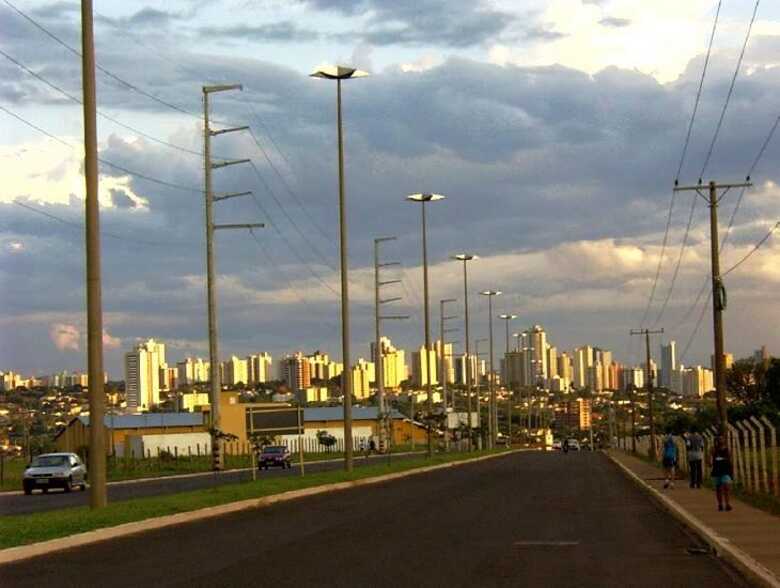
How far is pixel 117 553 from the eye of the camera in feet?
65.8

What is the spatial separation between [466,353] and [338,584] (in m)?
85.8

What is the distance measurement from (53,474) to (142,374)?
142368mm

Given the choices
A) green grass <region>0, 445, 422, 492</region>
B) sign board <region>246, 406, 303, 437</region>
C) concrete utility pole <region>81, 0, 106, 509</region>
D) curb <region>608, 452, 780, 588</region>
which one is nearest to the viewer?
curb <region>608, 452, 780, 588</region>

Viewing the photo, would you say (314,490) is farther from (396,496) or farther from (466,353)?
(466,353)

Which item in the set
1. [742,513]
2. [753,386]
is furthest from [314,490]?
[753,386]

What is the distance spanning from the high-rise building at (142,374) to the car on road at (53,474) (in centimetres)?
13455

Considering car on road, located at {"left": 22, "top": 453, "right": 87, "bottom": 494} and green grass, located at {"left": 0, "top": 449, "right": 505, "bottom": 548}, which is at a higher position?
green grass, located at {"left": 0, "top": 449, "right": 505, "bottom": 548}

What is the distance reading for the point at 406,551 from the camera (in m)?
19.7

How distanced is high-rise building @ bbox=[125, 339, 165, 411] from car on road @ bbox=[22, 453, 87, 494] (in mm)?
134550

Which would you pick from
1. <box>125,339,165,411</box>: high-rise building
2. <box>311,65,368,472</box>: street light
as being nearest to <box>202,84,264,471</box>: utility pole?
<box>311,65,368,472</box>: street light

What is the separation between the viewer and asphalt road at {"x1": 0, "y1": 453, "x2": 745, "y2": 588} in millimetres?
16047

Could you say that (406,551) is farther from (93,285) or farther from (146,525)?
(93,285)

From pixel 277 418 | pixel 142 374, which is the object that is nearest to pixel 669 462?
pixel 277 418

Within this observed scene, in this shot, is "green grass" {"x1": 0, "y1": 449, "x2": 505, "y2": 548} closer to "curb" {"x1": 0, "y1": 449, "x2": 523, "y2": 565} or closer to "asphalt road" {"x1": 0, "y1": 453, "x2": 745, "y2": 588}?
"curb" {"x1": 0, "y1": 449, "x2": 523, "y2": 565}
